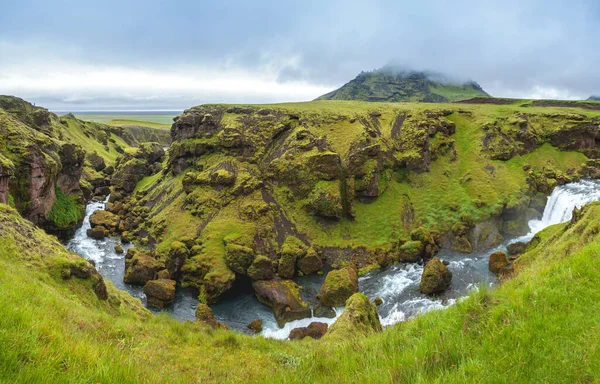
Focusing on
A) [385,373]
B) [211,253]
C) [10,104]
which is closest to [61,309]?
[385,373]

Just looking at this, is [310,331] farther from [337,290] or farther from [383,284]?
[383,284]

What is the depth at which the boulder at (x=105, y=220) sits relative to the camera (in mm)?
50094

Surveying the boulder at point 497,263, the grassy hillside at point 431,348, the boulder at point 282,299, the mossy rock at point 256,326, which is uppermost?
the grassy hillside at point 431,348

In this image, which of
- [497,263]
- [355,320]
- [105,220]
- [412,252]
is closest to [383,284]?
[412,252]

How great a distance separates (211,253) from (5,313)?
117 ft

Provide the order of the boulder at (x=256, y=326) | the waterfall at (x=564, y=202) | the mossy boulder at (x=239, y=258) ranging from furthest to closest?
the waterfall at (x=564, y=202), the mossy boulder at (x=239, y=258), the boulder at (x=256, y=326)

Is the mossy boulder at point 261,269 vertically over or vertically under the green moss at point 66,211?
under

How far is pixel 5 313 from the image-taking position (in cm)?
512

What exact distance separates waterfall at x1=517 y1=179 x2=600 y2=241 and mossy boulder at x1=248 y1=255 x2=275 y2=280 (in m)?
35.5

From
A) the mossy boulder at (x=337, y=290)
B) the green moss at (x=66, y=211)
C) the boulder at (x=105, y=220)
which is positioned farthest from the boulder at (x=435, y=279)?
the green moss at (x=66, y=211)

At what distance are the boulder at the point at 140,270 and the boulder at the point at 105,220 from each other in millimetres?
15854

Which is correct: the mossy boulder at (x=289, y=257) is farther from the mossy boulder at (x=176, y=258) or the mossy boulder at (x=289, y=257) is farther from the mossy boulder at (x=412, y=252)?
the mossy boulder at (x=412, y=252)

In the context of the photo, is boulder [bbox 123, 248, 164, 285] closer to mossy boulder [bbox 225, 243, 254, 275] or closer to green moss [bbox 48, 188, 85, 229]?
mossy boulder [bbox 225, 243, 254, 275]

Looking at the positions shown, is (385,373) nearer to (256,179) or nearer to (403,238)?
(403,238)
